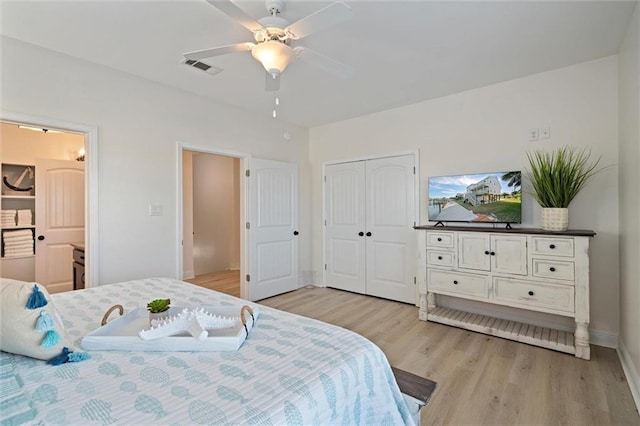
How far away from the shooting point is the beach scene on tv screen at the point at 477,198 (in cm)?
293

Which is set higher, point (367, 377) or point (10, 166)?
point (10, 166)

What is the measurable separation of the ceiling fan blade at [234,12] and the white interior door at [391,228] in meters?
2.62

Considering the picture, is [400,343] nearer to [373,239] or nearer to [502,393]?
[502,393]

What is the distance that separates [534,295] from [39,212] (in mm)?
5609

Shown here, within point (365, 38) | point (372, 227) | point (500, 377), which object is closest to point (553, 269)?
point (500, 377)

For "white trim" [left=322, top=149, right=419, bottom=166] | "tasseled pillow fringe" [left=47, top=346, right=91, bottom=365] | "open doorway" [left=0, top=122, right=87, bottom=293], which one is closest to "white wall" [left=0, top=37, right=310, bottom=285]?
"open doorway" [left=0, top=122, right=87, bottom=293]

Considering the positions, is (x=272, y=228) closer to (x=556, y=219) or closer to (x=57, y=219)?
(x=57, y=219)

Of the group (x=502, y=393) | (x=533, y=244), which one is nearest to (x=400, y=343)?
(x=502, y=393)

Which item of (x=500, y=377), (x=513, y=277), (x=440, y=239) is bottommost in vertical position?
(x=500, y=377)

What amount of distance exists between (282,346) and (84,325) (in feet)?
3.17

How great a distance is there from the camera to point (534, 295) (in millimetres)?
2584

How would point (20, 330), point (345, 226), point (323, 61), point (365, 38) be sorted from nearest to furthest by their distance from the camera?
1. point (20, 330)
2. point (323, 61)
3. point (365, 38)
4. point (345, 226)

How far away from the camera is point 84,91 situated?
2.61 meters

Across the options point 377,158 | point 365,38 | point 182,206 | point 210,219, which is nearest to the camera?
point 365,38
